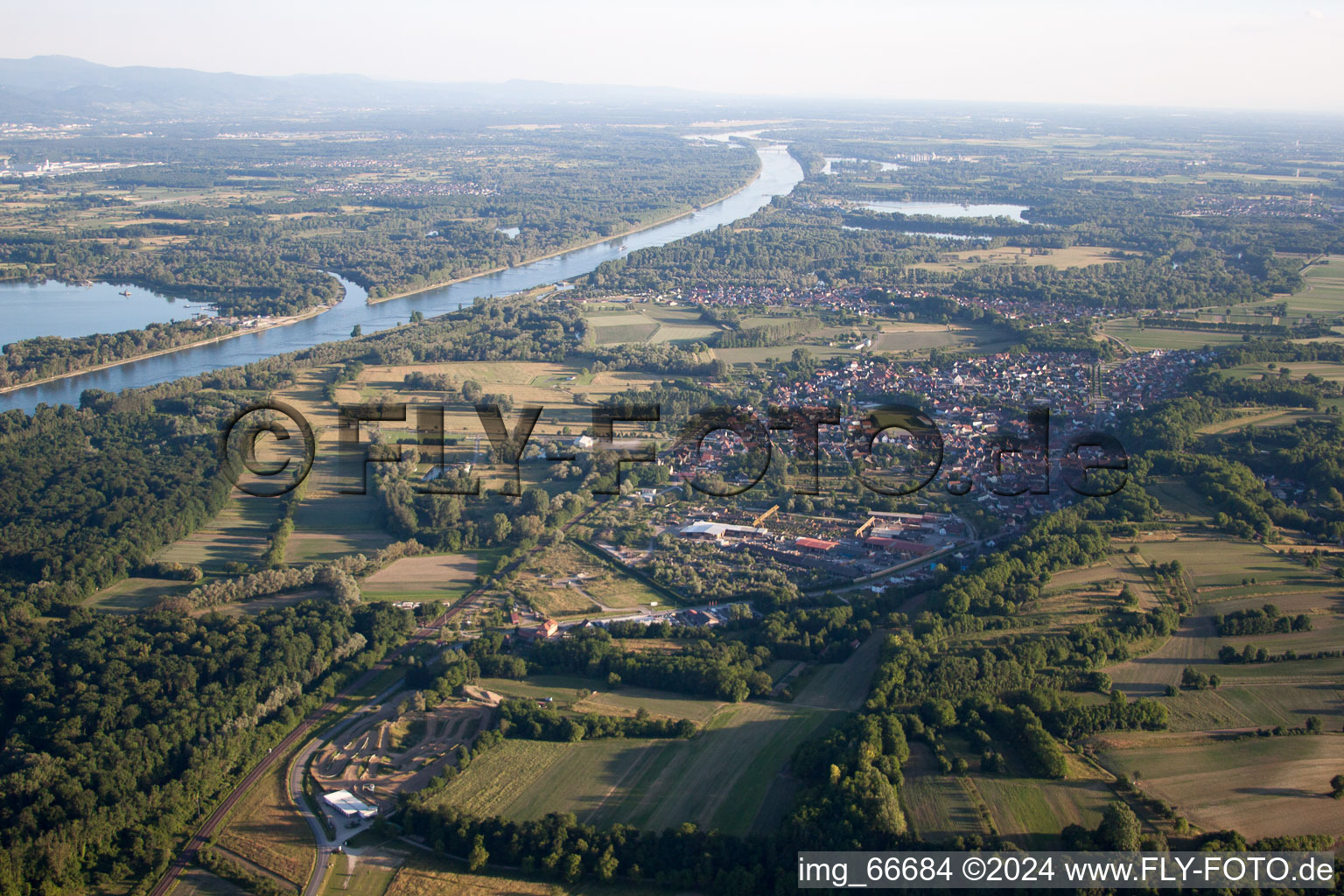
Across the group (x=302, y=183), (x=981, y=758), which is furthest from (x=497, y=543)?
(x=302, y=183)

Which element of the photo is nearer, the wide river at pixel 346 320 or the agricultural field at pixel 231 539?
the agricultural field at pixel 231 539

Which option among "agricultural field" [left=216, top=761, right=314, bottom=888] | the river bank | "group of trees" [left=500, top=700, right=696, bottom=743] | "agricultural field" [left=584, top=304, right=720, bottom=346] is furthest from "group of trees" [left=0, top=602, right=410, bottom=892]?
the river bank

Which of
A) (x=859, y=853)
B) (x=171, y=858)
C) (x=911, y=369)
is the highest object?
(x=911, y=369)

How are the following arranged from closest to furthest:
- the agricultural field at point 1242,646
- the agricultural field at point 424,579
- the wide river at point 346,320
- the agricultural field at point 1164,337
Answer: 1. the agricultural field at point 1242,646
2. the agricultural field at point 424,579
3. the wide river at point 346,320
4. the agricultural field at point 1164,337

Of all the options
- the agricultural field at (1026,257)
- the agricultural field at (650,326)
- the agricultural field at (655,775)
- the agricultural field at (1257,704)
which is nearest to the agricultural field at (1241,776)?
the agricultural field at (1257,704)

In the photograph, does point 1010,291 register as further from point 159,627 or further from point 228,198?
point 228,198

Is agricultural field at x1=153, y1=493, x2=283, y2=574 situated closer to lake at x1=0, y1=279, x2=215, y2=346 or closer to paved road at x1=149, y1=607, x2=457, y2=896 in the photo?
paved road at x1=149, y1=607, x2=457, y2=896

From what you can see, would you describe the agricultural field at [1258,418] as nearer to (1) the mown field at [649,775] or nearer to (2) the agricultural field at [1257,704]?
(2) the agricultural field at [1257,704]
